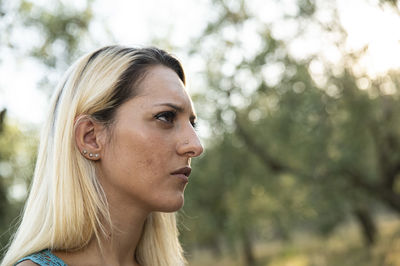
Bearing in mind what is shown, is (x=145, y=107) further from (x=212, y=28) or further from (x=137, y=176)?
(x=212, y=28)

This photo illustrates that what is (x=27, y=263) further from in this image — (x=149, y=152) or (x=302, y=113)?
(x=302, y=113)

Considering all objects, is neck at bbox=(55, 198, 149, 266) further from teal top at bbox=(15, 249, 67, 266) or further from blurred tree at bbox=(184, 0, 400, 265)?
blurred tree at bbox=(184, 0, 400, 265)

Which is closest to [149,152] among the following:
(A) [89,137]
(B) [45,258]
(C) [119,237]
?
(A) [89,137]

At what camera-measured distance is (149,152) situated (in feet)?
7.80

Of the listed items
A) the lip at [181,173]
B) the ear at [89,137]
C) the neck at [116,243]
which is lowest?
the neck at [116,243]

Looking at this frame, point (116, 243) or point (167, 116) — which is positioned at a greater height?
point (167, 116)

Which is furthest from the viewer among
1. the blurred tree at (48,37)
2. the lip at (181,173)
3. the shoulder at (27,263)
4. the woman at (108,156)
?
the blurred tree at (48,37)

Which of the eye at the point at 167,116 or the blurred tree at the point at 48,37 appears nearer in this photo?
the eye at the point at 167,116

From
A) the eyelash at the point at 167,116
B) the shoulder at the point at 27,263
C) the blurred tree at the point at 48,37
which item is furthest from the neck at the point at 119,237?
the blurred tree at the point at 48,37

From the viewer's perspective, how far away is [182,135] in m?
2.47

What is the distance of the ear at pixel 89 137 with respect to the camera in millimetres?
2414

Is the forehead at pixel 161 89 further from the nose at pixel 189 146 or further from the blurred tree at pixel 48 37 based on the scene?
the blurred tree at pixel 48 37

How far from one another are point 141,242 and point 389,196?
13295 mm

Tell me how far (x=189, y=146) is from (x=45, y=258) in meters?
0.90
